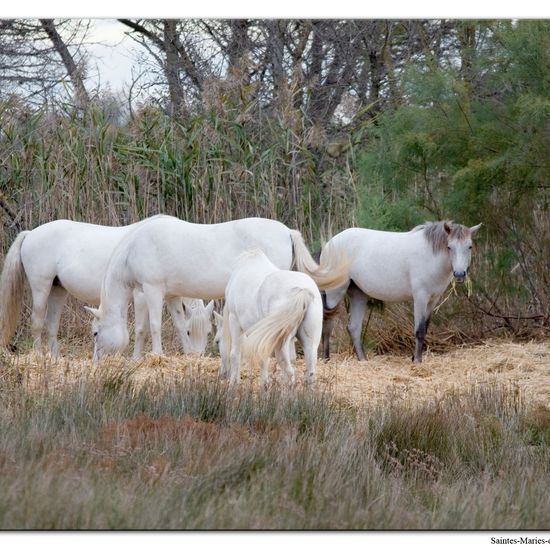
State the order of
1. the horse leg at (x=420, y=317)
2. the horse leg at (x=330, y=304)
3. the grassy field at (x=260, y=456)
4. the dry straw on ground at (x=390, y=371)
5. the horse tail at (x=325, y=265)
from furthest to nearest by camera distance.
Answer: the horse leg at (x=330, y=304)
the horse leg at (x=420, y=317)
the horse tail at (x=325, y=265)
the dry straw on ground at (x=390, y=371)
the grassy field at (x=260, y=456)

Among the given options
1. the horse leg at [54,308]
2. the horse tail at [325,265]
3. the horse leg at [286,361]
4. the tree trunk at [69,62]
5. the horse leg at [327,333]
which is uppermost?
the tree trunk at [69,62]

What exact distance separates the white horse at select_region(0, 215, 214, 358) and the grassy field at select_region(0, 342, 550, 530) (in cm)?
232

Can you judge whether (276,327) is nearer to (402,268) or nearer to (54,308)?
(402,268)

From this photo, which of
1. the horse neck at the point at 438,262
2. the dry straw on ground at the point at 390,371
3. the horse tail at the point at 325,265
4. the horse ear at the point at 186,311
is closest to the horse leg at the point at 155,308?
the dry straw on ground at the point at 390,371

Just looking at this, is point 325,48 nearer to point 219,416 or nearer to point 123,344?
point 123,344

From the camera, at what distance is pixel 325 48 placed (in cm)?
1148

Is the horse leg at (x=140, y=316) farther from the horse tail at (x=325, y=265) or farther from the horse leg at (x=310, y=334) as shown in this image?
the horse leg at (x=310, y=334)

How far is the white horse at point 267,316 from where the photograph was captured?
6.64m

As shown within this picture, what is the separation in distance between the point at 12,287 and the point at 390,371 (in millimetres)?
3796

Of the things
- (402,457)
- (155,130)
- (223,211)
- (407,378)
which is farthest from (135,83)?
(402,457)

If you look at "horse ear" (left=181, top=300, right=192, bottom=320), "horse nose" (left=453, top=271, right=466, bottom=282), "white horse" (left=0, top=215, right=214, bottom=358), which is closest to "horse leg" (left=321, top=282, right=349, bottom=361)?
"white horse" (left=0, top=215, right=214, bottom=358)

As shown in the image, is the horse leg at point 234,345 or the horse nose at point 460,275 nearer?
the horse leg at point 234,345

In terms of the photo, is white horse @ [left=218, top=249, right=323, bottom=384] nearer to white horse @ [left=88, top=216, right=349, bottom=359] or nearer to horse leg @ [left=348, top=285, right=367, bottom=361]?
white horse @ [left=88, top=216, right=349, bottom=359]

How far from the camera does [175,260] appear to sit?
8.95 m
